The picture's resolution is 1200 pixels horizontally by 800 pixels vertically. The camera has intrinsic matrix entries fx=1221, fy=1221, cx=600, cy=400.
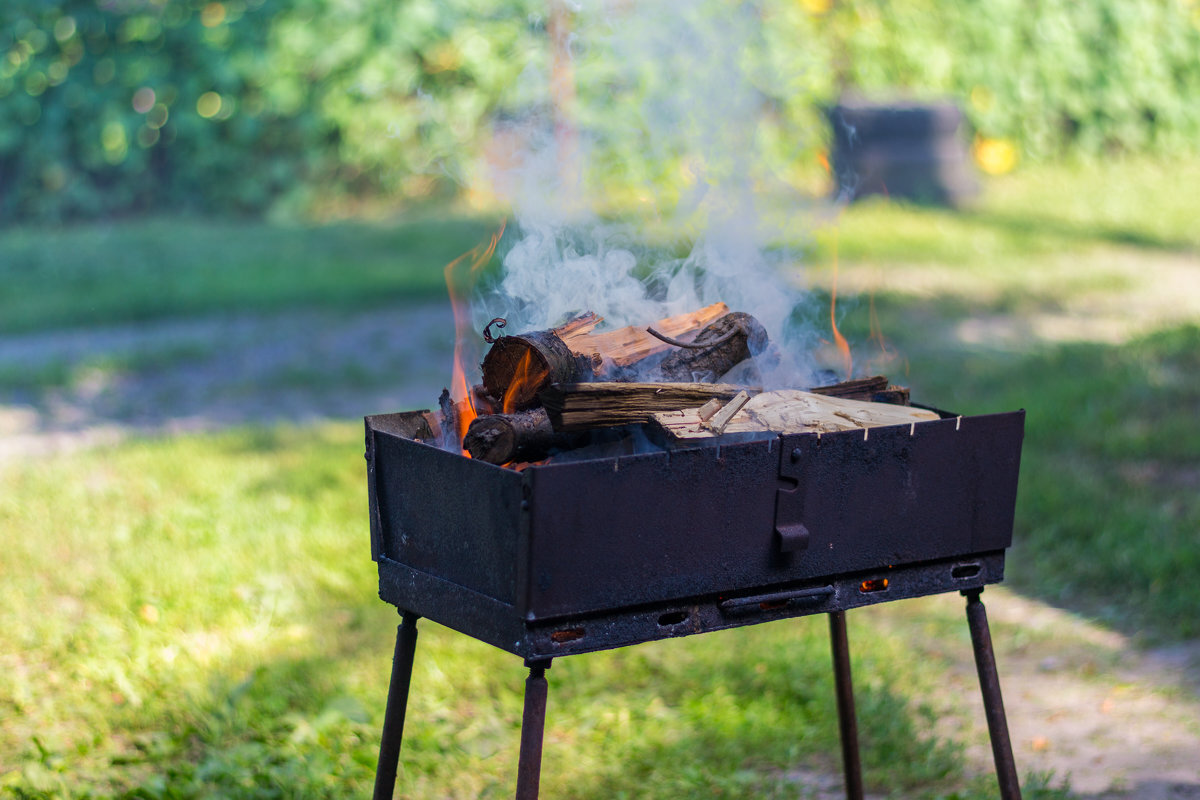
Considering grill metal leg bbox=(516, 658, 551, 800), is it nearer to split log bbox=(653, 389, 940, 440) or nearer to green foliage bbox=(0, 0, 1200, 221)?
split log bbox=(653, 389, 940, 440)

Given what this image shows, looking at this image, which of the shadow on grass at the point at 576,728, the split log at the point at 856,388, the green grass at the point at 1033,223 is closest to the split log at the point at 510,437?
the split log at the point at 856,388

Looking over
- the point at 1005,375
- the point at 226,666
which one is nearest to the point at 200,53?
the point at 1005,375

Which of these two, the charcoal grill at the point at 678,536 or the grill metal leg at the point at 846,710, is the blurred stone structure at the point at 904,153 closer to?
the grill metal leg at the point at 846,710

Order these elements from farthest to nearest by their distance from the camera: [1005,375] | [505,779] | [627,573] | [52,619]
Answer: [1005,375] < [52,619] < [505,779] < [627,573]

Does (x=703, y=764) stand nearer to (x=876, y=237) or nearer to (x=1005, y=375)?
(x=1005, y=375)

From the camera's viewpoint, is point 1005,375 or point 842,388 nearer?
point 842,388

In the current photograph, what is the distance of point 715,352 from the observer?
2.36m

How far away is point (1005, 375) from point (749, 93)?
3.27 metres

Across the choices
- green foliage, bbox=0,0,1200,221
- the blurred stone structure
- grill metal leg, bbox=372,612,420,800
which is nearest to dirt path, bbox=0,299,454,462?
green foliage, bbox=0,0,1200,221

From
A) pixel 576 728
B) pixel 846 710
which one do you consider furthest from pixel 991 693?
pixel 576 728

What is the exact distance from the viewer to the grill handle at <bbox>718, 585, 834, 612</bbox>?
2.08 m

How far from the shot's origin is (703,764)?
9.87 feet

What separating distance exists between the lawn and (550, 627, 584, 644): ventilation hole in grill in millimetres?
1063

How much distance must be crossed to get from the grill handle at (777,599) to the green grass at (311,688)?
930 millimetres
